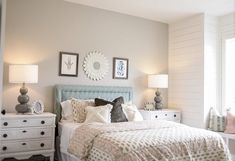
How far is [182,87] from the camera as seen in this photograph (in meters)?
5.20

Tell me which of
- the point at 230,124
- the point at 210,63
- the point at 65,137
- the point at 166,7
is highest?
the point at 166,7

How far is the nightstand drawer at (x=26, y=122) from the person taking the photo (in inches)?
135

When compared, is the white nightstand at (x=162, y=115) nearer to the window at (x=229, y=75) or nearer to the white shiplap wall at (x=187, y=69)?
the white shiplap wall at (x=187, y=69)

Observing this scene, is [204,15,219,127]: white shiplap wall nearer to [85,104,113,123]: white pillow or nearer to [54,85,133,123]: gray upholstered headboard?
[54,85,133,123]: gray upholstered headboard

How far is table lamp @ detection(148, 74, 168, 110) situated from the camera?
16.2ft

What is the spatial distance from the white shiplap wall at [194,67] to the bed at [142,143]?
1579mm

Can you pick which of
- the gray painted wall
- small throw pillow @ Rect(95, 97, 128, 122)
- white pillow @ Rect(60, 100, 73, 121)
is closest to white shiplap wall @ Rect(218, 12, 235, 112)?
the gray painted wall

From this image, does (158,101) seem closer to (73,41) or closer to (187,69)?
(187,69)

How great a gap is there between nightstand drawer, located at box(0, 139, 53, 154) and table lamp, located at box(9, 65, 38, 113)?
46cm

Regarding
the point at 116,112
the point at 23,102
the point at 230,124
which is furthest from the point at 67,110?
the point at 230,124

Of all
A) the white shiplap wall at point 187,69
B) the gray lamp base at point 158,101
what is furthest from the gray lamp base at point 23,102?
the white shiplap wall at point 187,69

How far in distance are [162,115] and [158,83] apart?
24.7 inches

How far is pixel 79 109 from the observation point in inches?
158

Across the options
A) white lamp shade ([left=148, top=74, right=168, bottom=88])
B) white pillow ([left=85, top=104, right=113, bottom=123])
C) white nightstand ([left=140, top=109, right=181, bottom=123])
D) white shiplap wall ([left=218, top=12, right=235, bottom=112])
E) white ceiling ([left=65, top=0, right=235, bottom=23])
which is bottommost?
white nightstand ([left=140, top=109, right=181, bottom=123])
